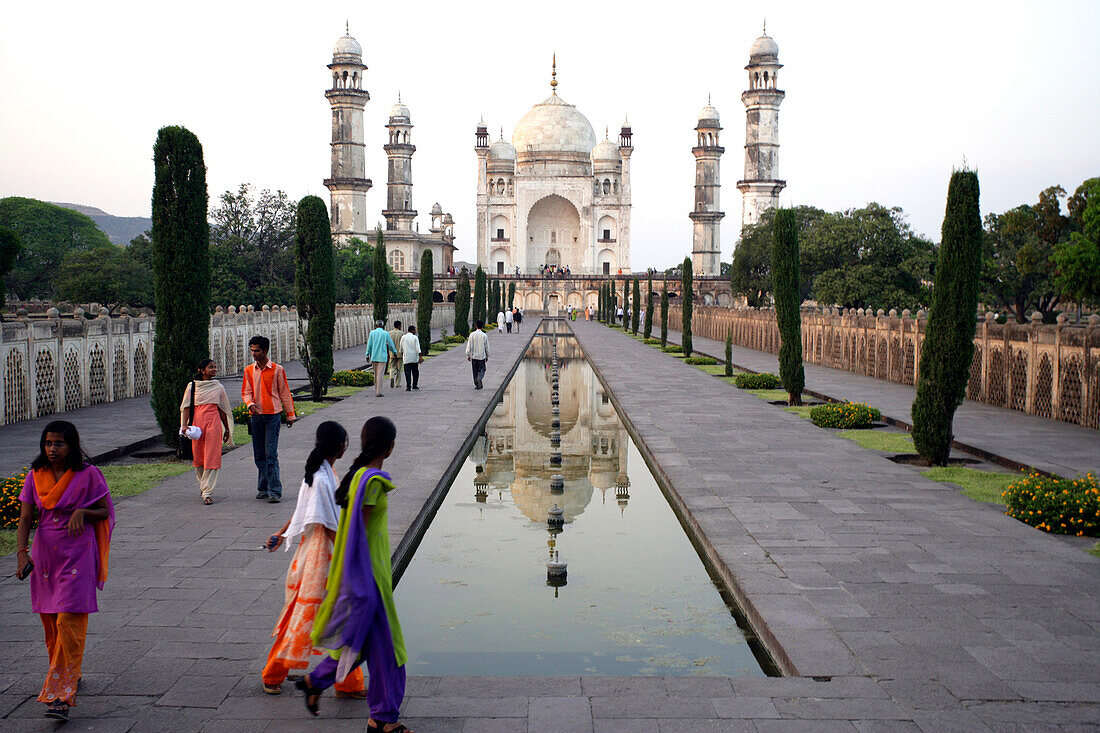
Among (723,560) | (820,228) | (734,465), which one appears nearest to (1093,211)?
(820,228)

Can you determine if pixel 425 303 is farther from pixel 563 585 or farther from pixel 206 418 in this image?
pixel 563 585

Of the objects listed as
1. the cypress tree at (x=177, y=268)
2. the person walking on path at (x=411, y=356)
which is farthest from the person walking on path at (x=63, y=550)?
the person walking on path at (x=411, y=356)

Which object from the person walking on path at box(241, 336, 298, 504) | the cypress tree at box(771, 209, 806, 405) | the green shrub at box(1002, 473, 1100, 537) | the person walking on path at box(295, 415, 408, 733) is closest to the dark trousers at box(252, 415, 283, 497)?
the person walking on path at box(241, 336, 298, 504)

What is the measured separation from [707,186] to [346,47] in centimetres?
2616

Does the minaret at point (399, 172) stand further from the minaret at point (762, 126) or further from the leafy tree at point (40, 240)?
the minaret at point (762, 126)

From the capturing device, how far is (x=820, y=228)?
34562 mm

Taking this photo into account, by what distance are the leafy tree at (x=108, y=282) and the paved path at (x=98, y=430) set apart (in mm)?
23778

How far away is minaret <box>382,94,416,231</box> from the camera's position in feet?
216

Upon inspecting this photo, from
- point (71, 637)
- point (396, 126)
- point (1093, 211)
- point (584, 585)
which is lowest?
point (584, 585)

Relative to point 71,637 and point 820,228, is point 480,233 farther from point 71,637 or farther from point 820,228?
point 71,637

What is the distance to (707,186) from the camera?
212ft

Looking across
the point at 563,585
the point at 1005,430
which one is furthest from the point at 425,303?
the point at 563,585

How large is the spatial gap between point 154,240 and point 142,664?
638 cm

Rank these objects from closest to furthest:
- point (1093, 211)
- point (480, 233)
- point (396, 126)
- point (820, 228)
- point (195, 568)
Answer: point (195, 568) < point (1093, 211) < point (820, 228) < point (396, 126) < point (480, 233)
